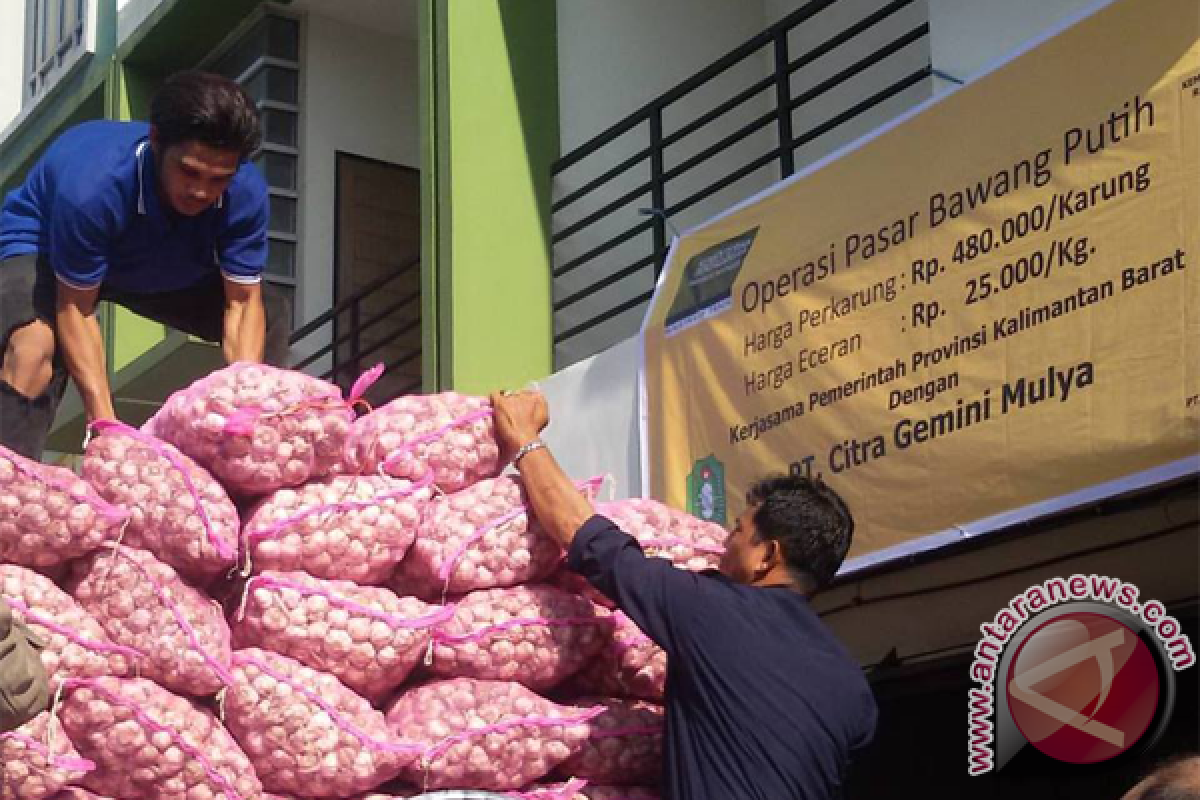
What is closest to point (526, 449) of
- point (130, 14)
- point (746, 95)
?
point (746, 95)

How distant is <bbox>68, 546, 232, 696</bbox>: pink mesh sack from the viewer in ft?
9.37

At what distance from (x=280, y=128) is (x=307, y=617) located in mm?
8864

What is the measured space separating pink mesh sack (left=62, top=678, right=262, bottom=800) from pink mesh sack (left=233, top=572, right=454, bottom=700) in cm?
19

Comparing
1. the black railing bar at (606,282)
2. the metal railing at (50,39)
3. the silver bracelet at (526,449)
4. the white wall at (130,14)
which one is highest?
the metal railing at (50,39)

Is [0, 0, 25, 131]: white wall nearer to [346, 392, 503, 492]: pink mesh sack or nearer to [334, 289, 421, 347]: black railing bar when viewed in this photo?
[334, 289, 421, 347]: black railing bar

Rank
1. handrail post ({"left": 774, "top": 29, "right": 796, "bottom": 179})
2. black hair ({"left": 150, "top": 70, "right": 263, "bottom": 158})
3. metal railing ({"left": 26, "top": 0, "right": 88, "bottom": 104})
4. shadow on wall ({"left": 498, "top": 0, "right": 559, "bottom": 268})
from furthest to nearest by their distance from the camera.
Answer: metal railing ({"left": 26, "top": 0, "right": 88, "bottom": 104}), shadow on wall ({"left": 498, "top": 0, "right": 559, "bottom": 268}), handrail post ({"left": 774, "top": 29, "right": 796, "bottom": 179}), black hair ({"left": 150, "top": 70, "right": 263, "bottom": 158})

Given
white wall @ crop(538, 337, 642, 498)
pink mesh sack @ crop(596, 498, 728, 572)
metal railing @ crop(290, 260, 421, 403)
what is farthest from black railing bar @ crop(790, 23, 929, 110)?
pink mesh sack @ crop(596, 498, 728, 572)

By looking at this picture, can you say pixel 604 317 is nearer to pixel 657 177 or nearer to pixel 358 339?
pixel 657 177

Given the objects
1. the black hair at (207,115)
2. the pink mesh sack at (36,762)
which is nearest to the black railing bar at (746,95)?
the black hair at (207,115)

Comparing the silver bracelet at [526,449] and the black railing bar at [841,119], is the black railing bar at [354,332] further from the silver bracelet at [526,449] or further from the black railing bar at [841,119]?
the silver bracelet at [526,449]

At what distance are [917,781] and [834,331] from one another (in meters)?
1.48

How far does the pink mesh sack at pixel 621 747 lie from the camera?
3.14m

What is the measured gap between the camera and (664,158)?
9.61m

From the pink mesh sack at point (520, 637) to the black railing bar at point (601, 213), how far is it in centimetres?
545
